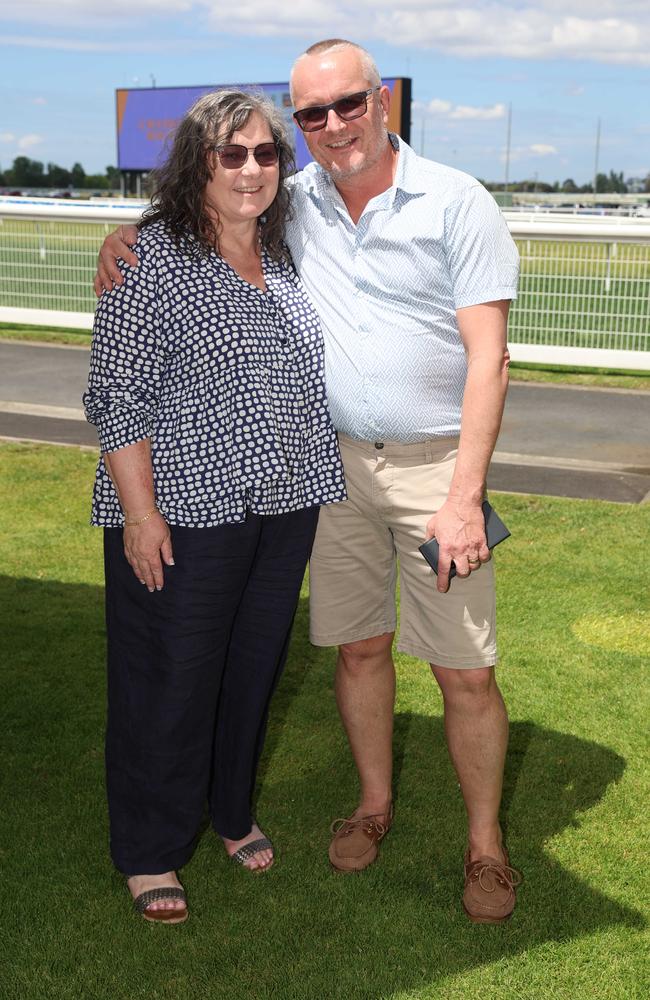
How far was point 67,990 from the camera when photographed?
9.16ft

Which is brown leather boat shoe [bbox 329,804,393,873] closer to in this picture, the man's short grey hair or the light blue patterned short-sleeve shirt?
the light blue patterned short-sleeve shirt

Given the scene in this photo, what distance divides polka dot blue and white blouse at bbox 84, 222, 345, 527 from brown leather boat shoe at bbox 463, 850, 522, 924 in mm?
1124

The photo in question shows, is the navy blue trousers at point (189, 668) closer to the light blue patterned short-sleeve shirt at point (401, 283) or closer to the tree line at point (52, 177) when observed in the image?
the light blue patterned short-sleeve shirt at point (401, 283)

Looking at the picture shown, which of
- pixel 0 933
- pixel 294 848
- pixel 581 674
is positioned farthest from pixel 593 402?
pixel 0 933

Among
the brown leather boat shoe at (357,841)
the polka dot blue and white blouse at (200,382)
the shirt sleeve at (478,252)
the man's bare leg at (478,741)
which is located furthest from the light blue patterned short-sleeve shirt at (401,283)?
the brown leather boat shoe at (357,841)

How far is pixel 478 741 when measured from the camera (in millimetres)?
3129

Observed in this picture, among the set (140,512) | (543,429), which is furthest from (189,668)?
(543,429)

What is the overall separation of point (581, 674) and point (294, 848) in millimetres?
1620

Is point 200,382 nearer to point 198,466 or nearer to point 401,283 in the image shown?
point 198,466

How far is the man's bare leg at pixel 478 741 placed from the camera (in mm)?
3115

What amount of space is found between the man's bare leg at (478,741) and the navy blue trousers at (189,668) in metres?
0.50

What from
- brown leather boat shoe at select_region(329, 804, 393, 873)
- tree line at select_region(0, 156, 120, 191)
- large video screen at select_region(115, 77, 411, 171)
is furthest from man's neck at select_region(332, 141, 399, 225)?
tree line at select_region(0, 156, 120, 191)

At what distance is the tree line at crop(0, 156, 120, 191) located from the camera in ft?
408

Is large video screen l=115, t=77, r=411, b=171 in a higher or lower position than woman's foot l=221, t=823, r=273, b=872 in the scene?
higher
